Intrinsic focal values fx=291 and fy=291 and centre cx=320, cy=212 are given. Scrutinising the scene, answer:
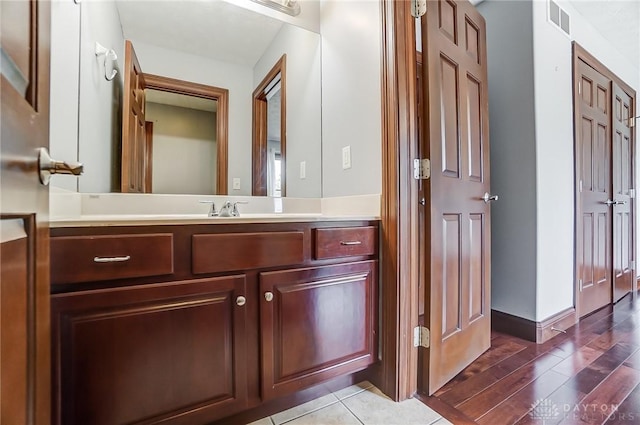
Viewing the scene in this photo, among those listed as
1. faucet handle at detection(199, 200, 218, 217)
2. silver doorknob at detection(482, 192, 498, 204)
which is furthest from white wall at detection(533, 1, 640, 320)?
faucet handle at detection(199, 200, 218, 217)

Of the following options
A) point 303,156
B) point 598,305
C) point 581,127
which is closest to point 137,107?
point 303,156

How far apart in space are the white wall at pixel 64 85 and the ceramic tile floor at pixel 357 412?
1251 mm

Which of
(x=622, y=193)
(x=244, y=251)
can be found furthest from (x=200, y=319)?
(x=622, y=193)

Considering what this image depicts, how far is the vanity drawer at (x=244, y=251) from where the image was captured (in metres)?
1.00

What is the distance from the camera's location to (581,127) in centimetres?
223

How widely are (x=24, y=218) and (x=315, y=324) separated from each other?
3.22ft

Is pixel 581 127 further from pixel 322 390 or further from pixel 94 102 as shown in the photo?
pixel 94 102

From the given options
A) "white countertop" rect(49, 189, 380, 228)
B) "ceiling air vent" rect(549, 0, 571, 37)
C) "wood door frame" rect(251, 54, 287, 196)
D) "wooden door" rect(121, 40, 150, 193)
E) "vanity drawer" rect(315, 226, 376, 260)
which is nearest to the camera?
"white countertop" rect(49, 189, 380, 228)

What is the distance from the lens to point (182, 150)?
1.61m

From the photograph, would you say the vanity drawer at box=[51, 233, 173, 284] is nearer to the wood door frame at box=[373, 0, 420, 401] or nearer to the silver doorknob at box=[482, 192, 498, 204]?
the wood door frame at box=[373, 0, 420, 401]

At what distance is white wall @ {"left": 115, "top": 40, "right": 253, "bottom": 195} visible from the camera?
1.58 meters

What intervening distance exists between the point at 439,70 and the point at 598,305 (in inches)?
99.1

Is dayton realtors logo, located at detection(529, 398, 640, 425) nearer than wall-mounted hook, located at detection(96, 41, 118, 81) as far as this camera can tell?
Yes

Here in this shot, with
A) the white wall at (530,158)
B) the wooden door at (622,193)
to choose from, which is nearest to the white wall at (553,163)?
the white wall at (530,158)
